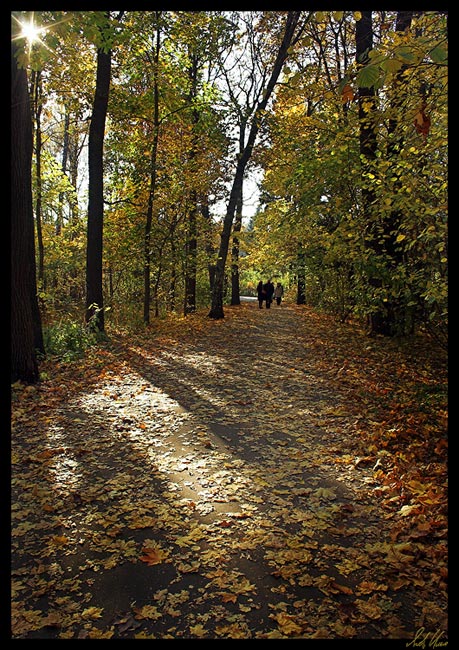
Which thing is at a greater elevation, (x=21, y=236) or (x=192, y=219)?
(x=192, y=219)

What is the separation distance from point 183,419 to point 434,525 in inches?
141

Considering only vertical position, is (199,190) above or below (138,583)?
above

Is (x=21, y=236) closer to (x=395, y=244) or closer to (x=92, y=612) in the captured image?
(x=92, y=612)

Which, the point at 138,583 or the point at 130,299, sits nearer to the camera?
the point at 138,583

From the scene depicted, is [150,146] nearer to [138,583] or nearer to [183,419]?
[183,419]

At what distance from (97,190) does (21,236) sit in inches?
192

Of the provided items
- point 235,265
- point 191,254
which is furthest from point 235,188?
point 235,265

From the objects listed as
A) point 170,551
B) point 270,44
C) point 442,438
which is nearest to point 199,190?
point 270,44

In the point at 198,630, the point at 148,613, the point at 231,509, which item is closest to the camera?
the point at 198,630

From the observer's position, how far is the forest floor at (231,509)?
8.48 feet

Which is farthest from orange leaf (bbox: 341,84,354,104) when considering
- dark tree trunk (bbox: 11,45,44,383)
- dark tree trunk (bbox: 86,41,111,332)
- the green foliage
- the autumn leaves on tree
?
dark tree trunk (bbox: 86,41,111,332)

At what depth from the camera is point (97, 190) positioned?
1140 centimetres

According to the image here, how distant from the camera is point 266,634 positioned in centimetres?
243
